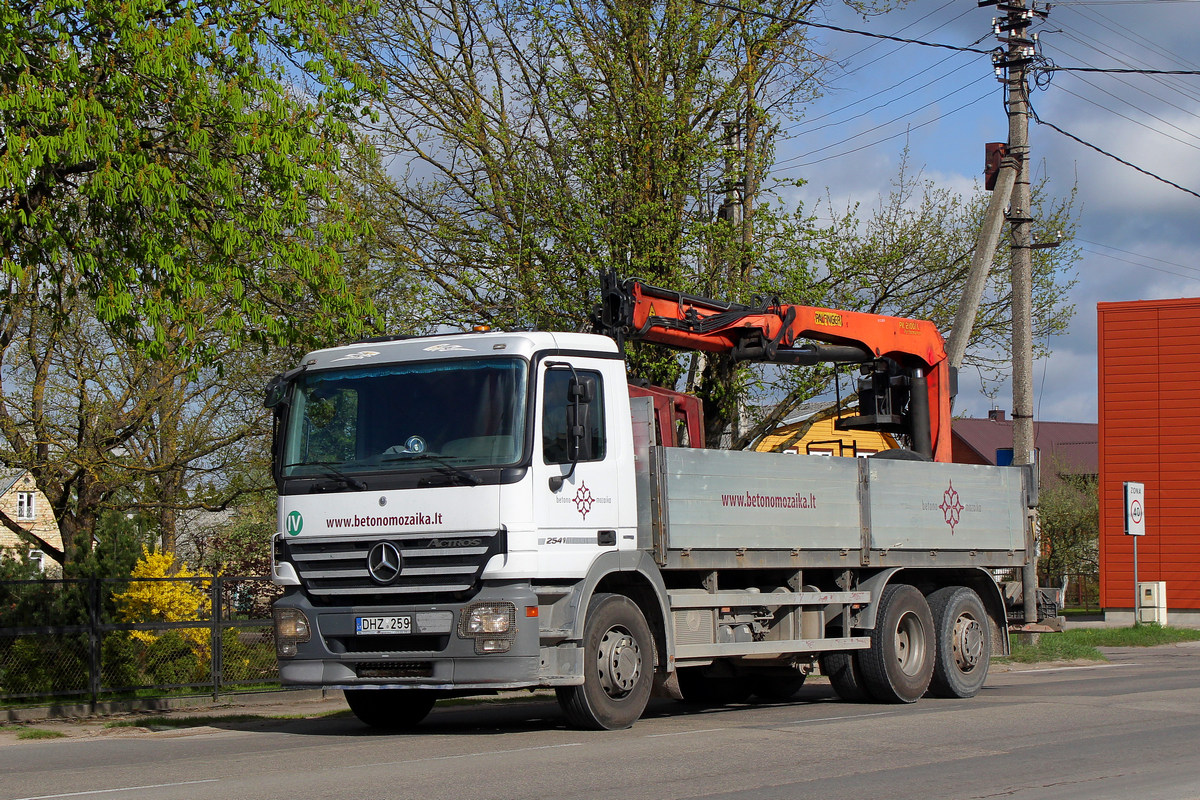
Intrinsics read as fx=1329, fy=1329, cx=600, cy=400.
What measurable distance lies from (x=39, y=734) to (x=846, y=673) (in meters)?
7.96

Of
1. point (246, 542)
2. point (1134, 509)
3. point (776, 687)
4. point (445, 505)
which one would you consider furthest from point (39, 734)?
point (246, 542)

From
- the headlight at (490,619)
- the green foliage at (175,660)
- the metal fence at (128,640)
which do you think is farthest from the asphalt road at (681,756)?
the green foliage at (175,660)

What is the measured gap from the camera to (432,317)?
792 inches

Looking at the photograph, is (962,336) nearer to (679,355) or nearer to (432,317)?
(679,355)

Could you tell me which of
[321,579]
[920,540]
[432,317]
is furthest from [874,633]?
[432,317]

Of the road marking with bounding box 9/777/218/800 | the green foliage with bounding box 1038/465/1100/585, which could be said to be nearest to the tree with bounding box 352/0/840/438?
the road marking with bounding box 9/777/218/800

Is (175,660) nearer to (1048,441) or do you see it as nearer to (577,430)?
(577,430)

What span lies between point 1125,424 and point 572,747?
2600 cm

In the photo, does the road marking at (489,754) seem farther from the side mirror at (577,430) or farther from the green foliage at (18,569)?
the green foliage at (18,569)

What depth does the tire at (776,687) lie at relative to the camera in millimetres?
14273

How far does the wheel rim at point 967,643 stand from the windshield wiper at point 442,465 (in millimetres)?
6631

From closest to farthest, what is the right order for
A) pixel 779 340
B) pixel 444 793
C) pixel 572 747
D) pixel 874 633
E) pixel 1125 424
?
1. pixel 444 793
2. pixel 572 747
3. pixel 874 633
4. pixel 779 340
5. pixel 1125 424

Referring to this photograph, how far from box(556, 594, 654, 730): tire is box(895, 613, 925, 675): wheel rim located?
12.5 feet

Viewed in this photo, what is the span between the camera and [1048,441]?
197 feet
